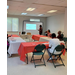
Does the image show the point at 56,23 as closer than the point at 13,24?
Yes

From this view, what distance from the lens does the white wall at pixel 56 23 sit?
7.79m

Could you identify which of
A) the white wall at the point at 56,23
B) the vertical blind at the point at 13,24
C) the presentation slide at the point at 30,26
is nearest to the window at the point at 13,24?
the vertical blind at the point at 13,24

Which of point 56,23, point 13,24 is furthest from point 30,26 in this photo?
point 56,23

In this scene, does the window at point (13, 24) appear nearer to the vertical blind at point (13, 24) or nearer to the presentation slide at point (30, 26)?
the vertical blind at point (13, 24)

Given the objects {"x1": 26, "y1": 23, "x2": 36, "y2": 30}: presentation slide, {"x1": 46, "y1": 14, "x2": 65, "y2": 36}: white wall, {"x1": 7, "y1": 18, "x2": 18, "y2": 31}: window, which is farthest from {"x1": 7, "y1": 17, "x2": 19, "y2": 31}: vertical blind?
{"x1": 46, "y1": 14, "x2": 65, "y2": 36}: white wall

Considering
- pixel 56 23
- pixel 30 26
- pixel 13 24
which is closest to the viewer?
pixel 56 23

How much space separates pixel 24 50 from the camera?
2977mm

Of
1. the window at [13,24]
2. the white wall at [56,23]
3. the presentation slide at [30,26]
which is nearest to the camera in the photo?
the white wall at [56,23]

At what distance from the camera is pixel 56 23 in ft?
28.2

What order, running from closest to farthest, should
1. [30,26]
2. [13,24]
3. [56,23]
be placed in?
[56,23] → [13,24] → [30,26]

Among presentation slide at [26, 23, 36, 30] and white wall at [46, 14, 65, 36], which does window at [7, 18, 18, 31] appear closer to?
presentation slide at [26, 23, 36, 30]

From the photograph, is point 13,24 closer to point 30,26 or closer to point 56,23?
point 30,26
